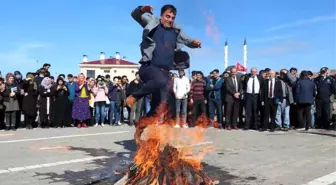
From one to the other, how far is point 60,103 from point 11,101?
161cm

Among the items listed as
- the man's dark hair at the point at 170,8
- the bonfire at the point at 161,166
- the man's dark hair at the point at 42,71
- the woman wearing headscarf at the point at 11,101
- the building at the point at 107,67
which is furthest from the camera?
the building at the point at 107,67

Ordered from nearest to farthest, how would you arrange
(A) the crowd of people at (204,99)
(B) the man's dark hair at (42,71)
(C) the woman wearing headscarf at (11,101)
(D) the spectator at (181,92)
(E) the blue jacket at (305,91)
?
(C) the woman wearing headscarf at (11,101), (A) the crowd of people at (204,99), (E) the blue jacket at (305,91), (B) the man's dark hair at (42,71), (D) the spectator at (181,92)

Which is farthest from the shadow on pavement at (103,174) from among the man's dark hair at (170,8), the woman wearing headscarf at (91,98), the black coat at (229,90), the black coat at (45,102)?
the woman wearing headscarf at (91,98)

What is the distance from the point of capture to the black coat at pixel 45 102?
511 inches

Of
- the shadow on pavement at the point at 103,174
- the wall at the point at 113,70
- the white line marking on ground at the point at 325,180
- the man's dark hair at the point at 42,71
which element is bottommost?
the white line marking on ground at the point at 325,180

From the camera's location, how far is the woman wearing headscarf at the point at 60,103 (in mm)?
13321

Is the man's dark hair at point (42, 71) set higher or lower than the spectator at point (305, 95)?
higher

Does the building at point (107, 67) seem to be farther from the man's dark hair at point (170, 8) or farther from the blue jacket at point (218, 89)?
the man's dark hair at point (170, 8)

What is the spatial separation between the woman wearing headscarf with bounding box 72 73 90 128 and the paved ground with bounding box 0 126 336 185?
9.19 feet

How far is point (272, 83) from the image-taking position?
42.2 ft

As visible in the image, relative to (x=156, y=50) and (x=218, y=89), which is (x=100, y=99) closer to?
(x=218, y=89)

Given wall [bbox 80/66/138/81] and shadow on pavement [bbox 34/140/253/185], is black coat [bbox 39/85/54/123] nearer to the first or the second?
shadow on pavement [bbox 34/140/253/185]

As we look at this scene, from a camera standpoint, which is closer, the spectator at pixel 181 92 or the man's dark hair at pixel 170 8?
the man's dark hair at pixel 170 8

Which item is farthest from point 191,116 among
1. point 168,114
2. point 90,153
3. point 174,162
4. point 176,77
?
point 174,162
